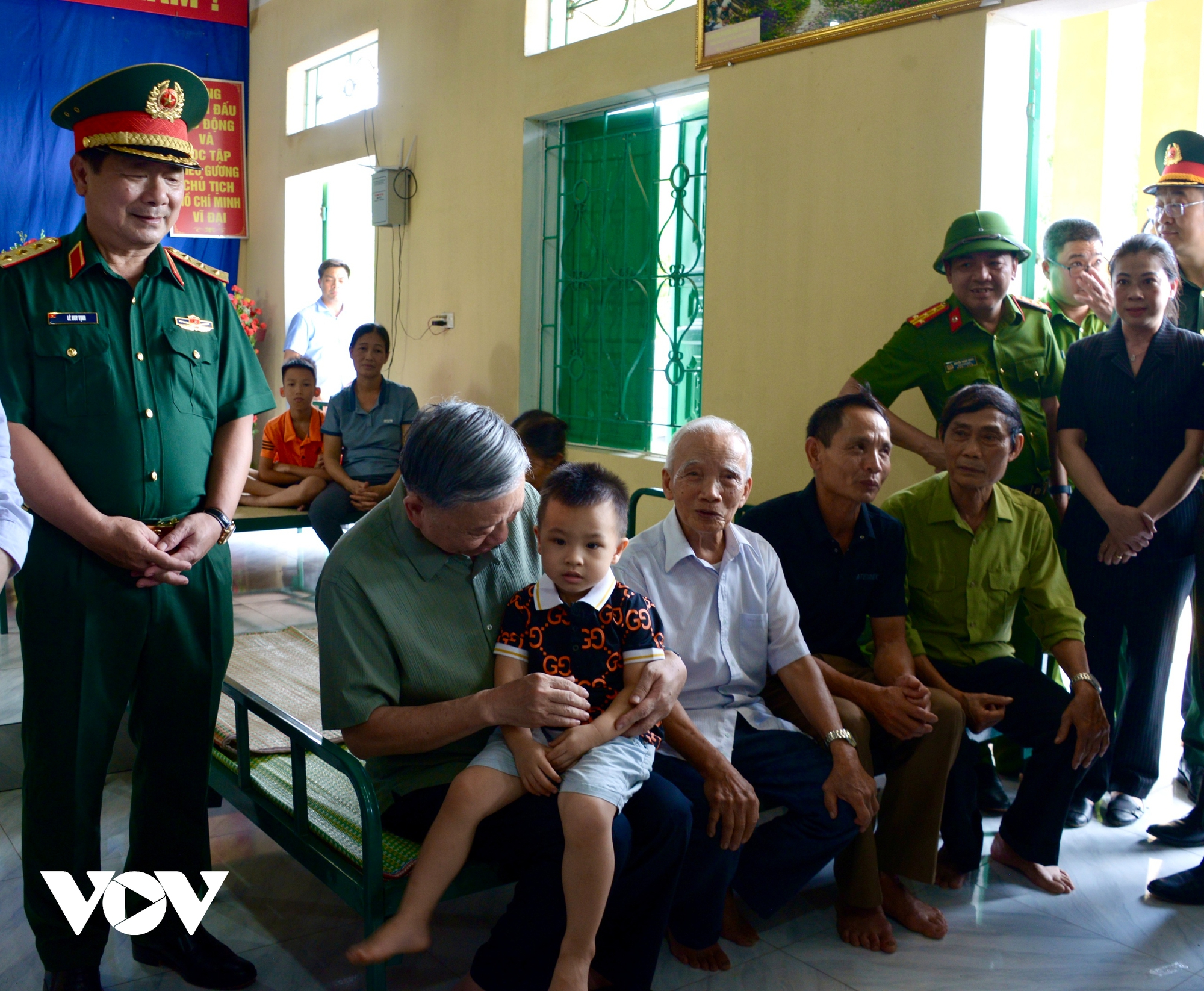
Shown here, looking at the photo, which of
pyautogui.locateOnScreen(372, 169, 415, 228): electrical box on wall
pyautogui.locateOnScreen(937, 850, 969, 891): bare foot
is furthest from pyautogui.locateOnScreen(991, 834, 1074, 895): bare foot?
pyautogui.locateOnScreen(372, 169, 415, 228): electrical box on wall

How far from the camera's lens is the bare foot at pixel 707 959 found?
229 centimetres

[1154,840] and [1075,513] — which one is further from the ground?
[1075,513]

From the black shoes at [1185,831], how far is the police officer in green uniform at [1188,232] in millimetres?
147

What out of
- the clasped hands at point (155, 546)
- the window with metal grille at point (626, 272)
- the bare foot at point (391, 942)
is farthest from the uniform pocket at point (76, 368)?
the window with metal grille at point (626, 272)

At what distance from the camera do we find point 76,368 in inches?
79.7

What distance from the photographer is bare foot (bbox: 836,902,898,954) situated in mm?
2377

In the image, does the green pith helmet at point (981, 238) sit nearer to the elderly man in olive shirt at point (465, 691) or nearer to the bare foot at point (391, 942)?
the elderly man in olive shirt at point (465, 691)

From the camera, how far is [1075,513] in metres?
3.09

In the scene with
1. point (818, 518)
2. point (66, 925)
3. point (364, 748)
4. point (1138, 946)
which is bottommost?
point (1138, 946)

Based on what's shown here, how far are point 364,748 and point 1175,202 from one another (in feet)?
9.03

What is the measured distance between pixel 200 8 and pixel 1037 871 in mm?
8652

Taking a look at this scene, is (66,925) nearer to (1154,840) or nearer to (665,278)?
(1154,840)

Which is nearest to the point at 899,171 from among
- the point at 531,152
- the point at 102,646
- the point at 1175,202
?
the point at 1175,202

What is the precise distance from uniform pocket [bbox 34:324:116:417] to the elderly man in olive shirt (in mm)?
547
